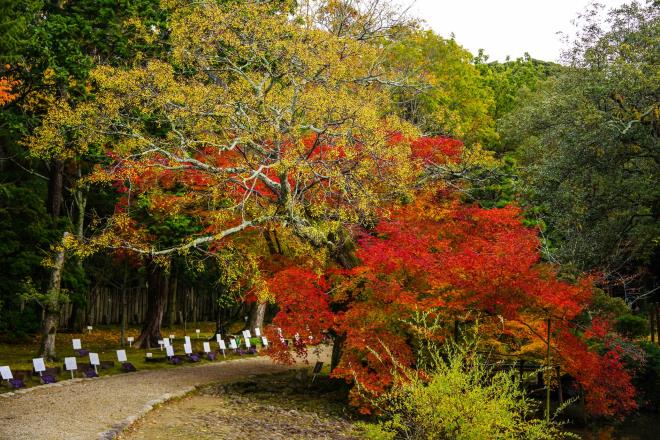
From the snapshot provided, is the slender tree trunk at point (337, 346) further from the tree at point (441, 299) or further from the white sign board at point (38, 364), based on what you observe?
the white sign board at point (38, 364)

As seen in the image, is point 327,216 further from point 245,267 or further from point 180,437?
point 180,437

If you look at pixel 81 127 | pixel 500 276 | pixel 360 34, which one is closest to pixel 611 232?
pixel 500 276

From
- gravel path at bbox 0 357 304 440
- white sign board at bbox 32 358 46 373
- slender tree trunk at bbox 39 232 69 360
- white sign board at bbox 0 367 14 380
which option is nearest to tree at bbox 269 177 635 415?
gravel path at bbox 0 357 304 440

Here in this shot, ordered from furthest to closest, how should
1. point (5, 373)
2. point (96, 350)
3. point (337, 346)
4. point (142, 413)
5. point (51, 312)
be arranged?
1. point (96, 350)
2. point (51, 312)
3. point (337, 346)
4. point (5, 373)
5. point (142, 413)

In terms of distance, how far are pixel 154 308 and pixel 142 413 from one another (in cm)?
1142

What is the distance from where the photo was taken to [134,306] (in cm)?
3462

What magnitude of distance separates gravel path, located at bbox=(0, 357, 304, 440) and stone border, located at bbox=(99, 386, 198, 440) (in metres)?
0.11

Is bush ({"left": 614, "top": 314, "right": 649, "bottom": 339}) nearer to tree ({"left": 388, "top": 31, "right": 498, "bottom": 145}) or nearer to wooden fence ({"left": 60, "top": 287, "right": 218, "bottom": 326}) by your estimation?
tree ({"left": 388, "top": 31, "right": 498, "bottom": 145})

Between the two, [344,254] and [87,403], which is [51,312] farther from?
[344,254]

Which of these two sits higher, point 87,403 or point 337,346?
point 337,346

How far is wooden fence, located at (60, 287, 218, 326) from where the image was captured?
1234 inches

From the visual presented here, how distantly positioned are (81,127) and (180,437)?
26.6 ft

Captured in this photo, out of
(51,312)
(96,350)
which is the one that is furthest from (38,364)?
(96,350)

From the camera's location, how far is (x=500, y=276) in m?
12.2
